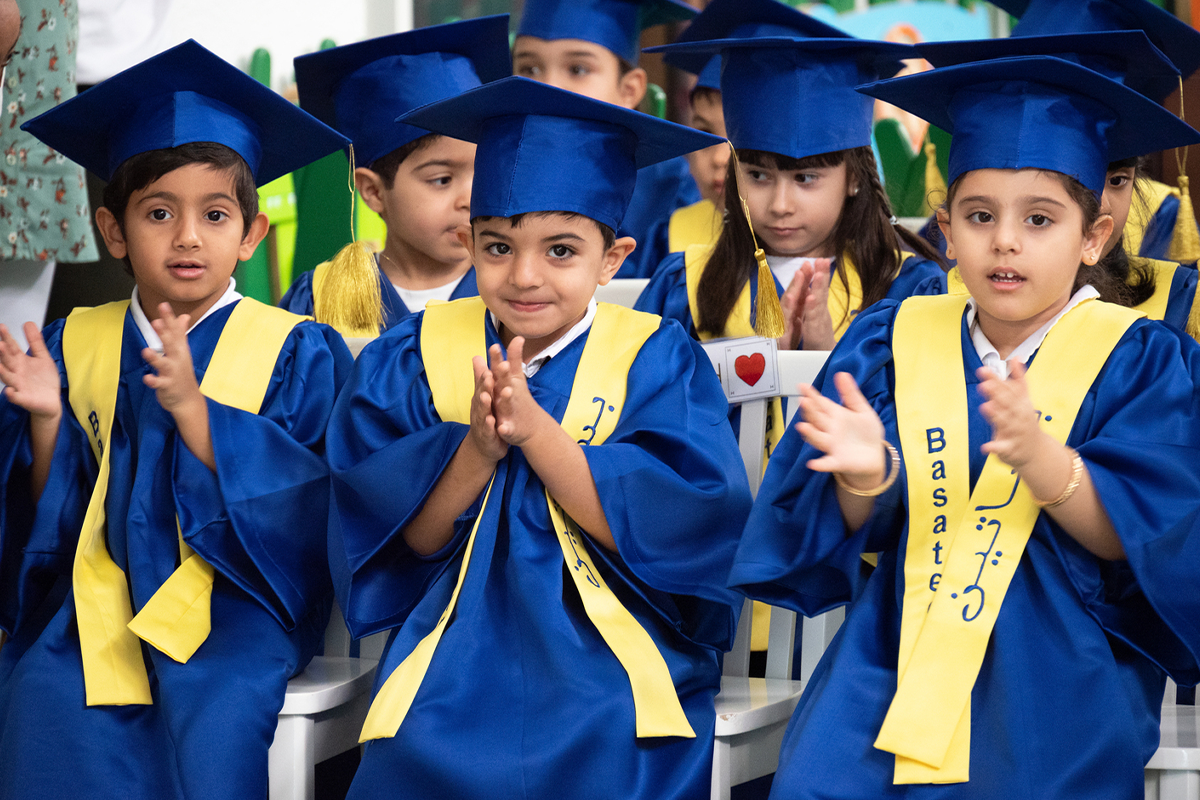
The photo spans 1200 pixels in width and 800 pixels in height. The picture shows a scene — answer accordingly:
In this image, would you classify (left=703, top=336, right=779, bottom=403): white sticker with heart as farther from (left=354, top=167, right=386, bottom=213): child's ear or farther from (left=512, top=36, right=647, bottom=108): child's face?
(left=512, top=36, right=647, bottom=108): child's face

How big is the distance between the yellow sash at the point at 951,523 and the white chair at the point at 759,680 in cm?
25

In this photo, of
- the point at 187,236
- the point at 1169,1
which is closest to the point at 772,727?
the point at 187,236

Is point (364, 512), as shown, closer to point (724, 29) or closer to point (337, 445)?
point (337, 445)

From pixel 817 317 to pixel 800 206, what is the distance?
32 cm

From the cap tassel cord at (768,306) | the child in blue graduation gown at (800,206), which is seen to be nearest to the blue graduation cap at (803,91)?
the child in blue graduation gown at (800,206)

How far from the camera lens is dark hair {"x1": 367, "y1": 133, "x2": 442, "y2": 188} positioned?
8.95 ft

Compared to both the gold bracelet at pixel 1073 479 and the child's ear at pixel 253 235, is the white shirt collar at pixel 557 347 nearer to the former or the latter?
the child's ear at pixel 253 235

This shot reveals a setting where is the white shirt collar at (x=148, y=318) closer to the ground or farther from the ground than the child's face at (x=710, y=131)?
closer to the ground

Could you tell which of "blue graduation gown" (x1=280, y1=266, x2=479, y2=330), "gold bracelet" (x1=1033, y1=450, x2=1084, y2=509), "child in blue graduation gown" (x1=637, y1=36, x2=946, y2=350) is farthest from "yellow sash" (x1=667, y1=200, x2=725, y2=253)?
"gold bracelet" (x1=1033, y1=450, x2=1084, y2=509)

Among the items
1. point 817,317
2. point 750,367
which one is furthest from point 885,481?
point 817,317

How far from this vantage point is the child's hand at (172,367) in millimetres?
1817

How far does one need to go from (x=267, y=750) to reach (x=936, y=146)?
9.82 ft

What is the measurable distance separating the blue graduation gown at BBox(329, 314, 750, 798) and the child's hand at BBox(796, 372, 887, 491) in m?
0.27

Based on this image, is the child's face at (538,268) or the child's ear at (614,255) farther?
the child's ear at (614,255)
